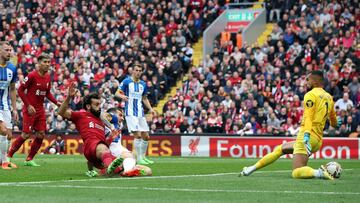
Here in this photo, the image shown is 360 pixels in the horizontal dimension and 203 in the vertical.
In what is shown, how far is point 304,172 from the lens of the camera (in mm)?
14867

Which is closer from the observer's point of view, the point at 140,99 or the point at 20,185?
the point at 20,185

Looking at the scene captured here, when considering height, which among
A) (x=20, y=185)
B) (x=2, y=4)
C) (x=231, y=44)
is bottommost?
(x=20, y=185)

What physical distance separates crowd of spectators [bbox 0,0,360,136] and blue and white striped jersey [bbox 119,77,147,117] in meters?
8.38

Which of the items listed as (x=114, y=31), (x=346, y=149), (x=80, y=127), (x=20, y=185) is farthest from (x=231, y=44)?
(x=20, y=185)

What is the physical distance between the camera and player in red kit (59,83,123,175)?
1505cm

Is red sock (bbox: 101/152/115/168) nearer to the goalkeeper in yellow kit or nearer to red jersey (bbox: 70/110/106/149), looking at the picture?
red jersey (bbox: 70/110/106/149)

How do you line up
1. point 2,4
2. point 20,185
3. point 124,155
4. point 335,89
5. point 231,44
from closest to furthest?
point 20,185, point 124,155, point 335,89, point 231,44, point 2,4

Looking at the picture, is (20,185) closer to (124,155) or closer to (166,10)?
(124,155)

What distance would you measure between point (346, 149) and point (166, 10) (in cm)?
1407

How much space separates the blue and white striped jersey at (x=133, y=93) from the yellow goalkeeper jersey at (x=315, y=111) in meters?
8.03

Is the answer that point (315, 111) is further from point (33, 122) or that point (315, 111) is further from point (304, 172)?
point (33, 122)

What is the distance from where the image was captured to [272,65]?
33281 millimetres

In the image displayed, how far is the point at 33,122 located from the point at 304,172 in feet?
23.3

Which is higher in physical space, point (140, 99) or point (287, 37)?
point (287, 37)
